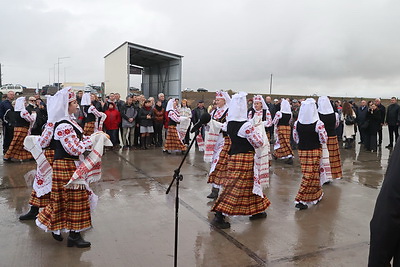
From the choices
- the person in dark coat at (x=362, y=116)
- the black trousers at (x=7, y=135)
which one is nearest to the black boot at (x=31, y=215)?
the black trousers at (x=7, y=135)

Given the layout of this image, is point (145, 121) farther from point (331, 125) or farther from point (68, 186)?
point (68, 186)

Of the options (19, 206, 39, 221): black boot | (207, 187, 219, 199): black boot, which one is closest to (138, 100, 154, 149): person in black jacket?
(207, 187, 219, 199): black boot

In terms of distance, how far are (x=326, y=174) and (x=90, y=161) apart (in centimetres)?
417

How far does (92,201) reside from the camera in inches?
168

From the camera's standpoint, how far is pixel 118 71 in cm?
1716

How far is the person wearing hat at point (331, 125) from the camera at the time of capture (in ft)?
22.7

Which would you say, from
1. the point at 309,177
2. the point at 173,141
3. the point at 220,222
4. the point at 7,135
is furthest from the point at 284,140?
the point at 7,135

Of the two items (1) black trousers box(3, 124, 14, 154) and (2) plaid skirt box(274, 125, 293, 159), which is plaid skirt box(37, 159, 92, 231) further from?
(2) plaid skirt box(274, 125, 293, 159)

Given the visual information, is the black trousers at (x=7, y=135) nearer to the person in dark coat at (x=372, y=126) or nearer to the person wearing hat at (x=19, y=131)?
the person wearing hat at (x=19, y=131)

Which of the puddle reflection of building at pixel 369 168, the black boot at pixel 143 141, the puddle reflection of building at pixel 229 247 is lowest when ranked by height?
the puddle reflection of building at pixel 229 247

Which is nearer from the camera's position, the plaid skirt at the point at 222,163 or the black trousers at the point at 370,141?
the plaid skirt at the point at 222,163

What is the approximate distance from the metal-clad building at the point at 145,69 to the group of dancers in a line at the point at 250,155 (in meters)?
9.99

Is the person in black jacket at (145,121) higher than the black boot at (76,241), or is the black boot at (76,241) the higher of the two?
the person in black jacket at (145,121)

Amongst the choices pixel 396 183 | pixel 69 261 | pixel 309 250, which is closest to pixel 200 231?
pixel 309 250
